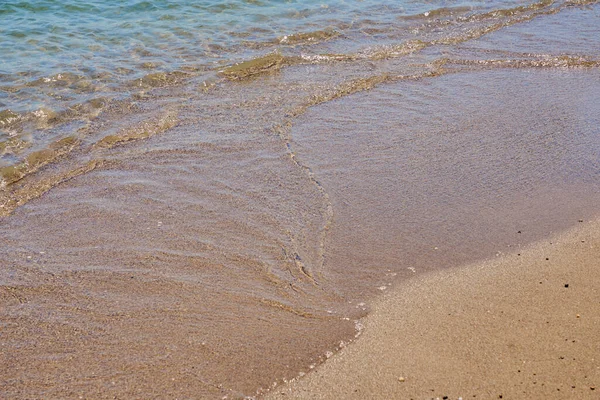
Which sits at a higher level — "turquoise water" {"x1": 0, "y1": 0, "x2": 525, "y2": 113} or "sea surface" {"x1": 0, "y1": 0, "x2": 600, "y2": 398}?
"turquoise water" {"x1": 0, "y1": 0, "x2": 525, "y2": 113}

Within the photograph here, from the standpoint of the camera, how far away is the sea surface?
4152 mm

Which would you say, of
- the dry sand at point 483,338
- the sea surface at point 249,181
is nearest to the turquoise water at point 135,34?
the sea surface at point 249,181

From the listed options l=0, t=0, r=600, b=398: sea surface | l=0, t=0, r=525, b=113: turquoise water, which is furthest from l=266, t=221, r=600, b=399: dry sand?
l=0, t=0, r=525, b=113: turquoise water

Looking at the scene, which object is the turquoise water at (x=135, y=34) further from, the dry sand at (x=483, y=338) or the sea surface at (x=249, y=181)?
the dry sand at (x=483, y=338)

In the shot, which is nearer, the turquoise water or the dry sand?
the dry sand

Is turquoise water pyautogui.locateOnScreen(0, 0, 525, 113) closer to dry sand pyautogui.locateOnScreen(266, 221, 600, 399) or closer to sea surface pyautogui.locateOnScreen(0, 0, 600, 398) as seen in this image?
sea surface pyautogui.locateOnScreen(0, 0, 600, 398)

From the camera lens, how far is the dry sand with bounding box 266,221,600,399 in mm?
3682

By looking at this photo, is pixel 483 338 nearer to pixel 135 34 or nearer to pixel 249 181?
pixel 249 181

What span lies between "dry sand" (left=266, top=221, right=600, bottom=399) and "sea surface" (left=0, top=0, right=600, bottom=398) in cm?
17

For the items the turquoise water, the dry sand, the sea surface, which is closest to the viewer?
the dry sand

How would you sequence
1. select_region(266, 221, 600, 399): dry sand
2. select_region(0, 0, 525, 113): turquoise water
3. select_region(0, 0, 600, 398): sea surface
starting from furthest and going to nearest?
select_region(0, 0, 525, 113): turquoise water
select_region(0, 0, 600, 398): sea surface
select_region(266, 221, 600, 399): dry sand

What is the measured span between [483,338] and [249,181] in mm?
2838

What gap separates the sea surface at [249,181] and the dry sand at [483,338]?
6.7 inches

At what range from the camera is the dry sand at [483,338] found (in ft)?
12.1
